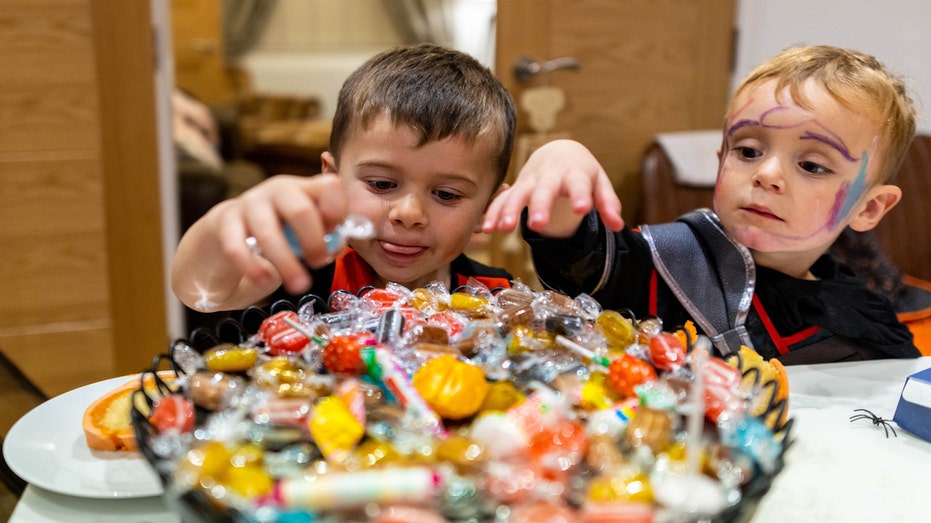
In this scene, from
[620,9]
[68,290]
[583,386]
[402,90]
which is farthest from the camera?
[620,9]

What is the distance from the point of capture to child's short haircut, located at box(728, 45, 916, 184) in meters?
1.26

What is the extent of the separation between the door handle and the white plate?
7.16 feet

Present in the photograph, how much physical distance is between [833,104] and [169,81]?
2.11m

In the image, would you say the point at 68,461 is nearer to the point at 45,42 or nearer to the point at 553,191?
the point at 553,191

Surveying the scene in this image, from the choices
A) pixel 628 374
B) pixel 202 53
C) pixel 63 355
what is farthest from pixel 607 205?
pixel 202 53

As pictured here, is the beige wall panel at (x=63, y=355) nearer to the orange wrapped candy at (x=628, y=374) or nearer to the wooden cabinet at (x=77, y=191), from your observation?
the wooden cabinet at (x=77, y=191)

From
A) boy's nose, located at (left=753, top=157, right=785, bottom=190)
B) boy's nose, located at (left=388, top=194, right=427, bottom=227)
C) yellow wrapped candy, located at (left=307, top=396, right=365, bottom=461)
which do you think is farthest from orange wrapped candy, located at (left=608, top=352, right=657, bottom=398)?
boy's nose, located at (left=753, top=157, right=785, bottom=190)

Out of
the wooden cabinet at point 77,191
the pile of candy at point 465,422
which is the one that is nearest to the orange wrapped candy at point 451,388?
the pile of candy at point 465,422

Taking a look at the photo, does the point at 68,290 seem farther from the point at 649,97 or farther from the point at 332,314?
the point at 649,97

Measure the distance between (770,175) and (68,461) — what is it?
1.04 meters

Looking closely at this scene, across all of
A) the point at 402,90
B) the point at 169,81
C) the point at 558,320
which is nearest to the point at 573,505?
the point at 558,320

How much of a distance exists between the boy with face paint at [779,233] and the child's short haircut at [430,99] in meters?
0.19

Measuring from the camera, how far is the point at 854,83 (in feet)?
4.12

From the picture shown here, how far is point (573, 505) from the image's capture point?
0.61 m
